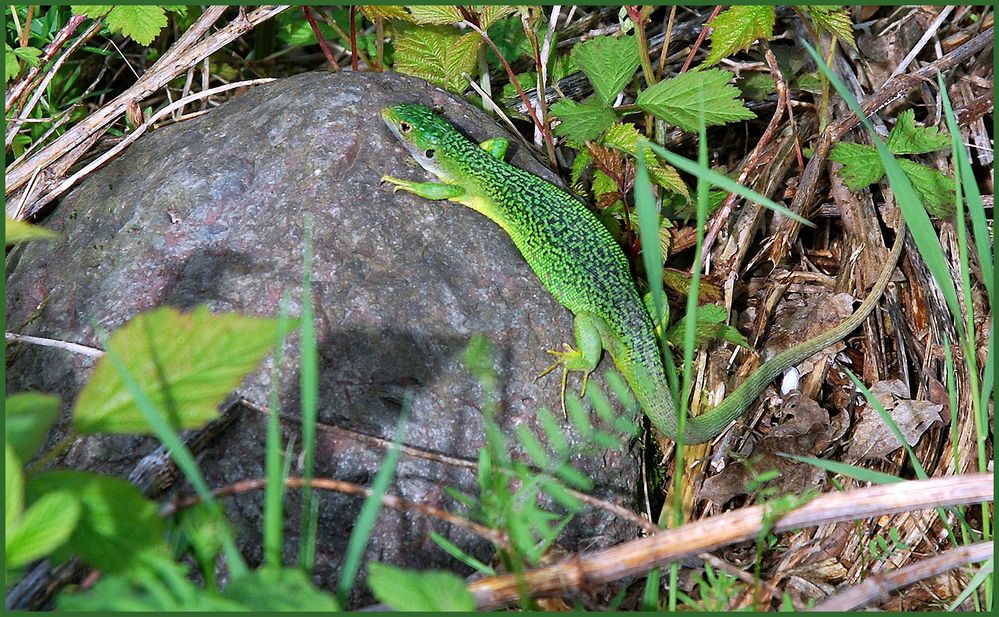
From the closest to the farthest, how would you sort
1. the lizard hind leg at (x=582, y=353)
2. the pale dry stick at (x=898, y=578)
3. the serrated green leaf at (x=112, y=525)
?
the serrated green leaf at (x=112, y=525) < the pale dry stick at (x=898, y=578) < the lizard hind leg at (x=582, y=353)

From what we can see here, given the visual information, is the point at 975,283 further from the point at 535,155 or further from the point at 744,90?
the point at 535,155

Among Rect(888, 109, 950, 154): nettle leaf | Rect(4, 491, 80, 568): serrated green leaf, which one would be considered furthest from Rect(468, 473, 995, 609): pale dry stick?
Rect(888, 109, 950, 154): nettle leaf

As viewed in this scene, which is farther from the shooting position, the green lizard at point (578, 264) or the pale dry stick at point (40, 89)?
the pale dry stick at point (40, 89)

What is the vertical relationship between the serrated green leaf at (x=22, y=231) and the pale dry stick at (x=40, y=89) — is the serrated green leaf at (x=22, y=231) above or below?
above

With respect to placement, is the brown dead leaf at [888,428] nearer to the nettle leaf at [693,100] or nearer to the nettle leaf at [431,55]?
the nettle leaf at [693,100]

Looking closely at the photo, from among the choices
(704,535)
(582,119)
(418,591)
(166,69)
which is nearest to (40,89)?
(166,69)

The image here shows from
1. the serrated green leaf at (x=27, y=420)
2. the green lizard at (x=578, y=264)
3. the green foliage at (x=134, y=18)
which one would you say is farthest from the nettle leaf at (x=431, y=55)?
the serrated green leaf at (x=27, y=420)

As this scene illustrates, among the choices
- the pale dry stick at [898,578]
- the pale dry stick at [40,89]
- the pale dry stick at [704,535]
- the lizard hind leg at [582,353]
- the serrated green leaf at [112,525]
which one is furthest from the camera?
the pale dry stick at [40,89]

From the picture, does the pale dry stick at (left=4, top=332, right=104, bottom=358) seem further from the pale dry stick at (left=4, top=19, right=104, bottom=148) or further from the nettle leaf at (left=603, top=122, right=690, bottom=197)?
the nettle leaf at (left=603, top=122, right=690, bottom=197)

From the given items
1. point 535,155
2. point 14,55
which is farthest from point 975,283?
point 14,55
